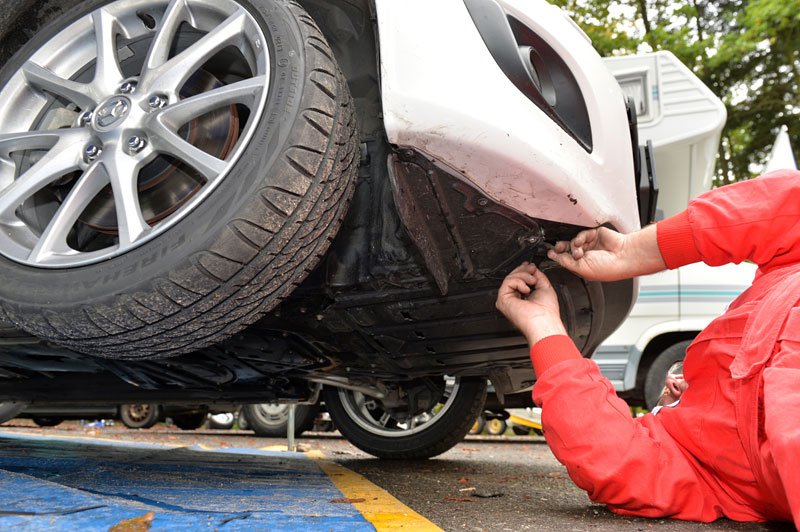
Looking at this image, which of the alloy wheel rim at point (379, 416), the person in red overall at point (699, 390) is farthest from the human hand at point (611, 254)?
the alloy wheel rim at point (379, 416)

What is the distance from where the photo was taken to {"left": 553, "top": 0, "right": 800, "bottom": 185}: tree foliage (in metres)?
10.7

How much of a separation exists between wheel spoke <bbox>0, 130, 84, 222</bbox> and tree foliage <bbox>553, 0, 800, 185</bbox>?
9.84 m

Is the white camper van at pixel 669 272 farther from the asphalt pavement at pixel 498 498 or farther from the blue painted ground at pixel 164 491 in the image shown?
the blue painted ground at pixel 164 491

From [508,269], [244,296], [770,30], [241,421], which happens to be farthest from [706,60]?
[244,296]

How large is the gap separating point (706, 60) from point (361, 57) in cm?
1050

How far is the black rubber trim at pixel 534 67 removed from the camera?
1690mm

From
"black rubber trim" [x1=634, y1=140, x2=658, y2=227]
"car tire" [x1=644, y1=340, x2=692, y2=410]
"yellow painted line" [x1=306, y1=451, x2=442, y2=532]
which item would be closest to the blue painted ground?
"yellow painted line" [x1=306, y1=451, x2=442, y2=532]

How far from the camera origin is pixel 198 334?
1725 millimetres

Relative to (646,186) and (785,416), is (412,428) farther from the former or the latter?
(785,416)

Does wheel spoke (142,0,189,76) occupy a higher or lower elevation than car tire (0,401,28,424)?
higher

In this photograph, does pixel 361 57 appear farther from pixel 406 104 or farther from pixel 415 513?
pixel 415 513

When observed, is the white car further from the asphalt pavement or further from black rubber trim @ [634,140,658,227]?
the asphalt pavement

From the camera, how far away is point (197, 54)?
5.75 ft

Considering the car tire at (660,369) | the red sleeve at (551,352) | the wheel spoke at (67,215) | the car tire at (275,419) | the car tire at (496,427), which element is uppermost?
the wheel spoke at (67,215)
